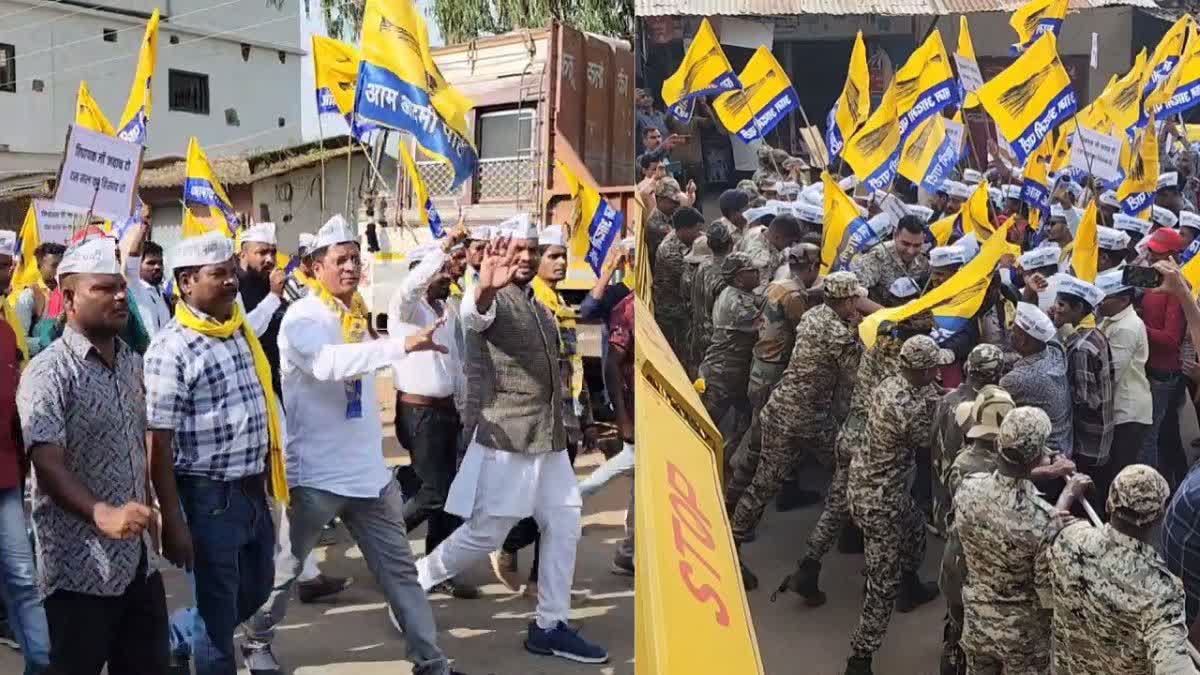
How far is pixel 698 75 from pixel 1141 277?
1.51 metres

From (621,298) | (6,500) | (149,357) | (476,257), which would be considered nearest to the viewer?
(149,357)

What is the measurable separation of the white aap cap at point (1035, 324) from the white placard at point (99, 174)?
4197 millimetres

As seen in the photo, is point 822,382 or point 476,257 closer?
point 822,382

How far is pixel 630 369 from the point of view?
588 cm

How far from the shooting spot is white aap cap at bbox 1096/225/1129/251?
350 centimetres

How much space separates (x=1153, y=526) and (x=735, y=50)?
135cm

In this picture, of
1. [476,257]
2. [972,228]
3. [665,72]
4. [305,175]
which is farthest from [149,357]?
[305,175]

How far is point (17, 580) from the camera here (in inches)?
158

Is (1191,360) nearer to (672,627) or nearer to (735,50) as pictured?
(735,50)

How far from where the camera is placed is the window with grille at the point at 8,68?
22953 mm

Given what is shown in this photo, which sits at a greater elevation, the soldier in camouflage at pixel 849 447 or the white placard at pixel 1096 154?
the white placard at pixel 1096 154

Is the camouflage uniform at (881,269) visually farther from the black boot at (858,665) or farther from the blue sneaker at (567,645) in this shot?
the blue sneaker at (567,645)

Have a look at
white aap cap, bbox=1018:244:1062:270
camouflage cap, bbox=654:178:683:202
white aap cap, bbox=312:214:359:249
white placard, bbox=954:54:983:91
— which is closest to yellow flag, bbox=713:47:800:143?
camouflage cap, bbox=654:178:683:202

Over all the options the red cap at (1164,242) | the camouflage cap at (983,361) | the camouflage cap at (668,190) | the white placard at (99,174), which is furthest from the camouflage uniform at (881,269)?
the white placard at (99,174)
